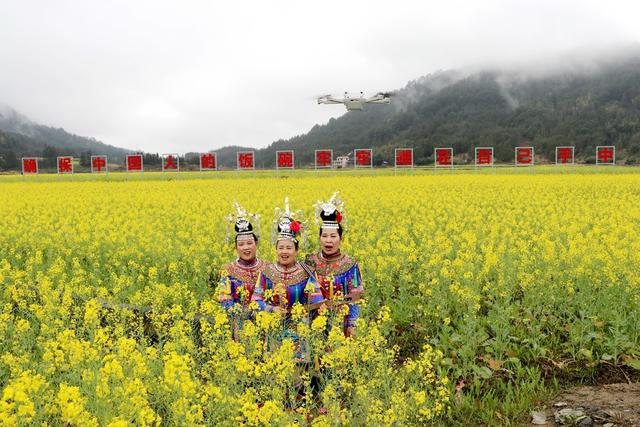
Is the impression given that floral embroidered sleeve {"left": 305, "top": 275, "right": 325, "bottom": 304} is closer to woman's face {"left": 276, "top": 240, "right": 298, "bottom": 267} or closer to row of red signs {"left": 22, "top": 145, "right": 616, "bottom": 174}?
woman's face {"left": 276, "top": 240, "right": 298, "bottom": 267}

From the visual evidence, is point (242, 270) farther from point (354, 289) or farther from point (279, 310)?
point (354, 289)

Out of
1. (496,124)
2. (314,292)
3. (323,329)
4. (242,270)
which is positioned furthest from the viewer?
(496,124)

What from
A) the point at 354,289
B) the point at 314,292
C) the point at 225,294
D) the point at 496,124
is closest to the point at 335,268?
the point at 354,289

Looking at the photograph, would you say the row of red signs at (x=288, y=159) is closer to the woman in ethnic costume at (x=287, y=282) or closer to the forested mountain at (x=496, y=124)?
the forested mountain at (x=496, y=124)

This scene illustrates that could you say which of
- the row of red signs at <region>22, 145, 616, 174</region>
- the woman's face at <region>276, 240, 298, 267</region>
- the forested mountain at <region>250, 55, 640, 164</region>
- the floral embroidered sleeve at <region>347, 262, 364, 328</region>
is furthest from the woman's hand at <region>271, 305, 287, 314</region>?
the forested mountain at <region>250, 55, 640, 164</region>

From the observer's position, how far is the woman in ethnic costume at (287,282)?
4629 mm

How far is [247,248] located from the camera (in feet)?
16.5

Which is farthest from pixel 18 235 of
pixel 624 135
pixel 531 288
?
pixel 624 135

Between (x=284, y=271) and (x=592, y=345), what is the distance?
3256 millimetres

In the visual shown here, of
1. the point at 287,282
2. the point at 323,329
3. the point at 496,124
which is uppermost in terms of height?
the point at 496,124

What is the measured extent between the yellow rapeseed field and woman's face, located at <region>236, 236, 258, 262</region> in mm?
597

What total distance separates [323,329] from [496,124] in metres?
102

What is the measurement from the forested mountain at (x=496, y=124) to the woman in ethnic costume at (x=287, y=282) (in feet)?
Answer: 170

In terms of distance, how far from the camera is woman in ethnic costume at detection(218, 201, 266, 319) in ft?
16.2
